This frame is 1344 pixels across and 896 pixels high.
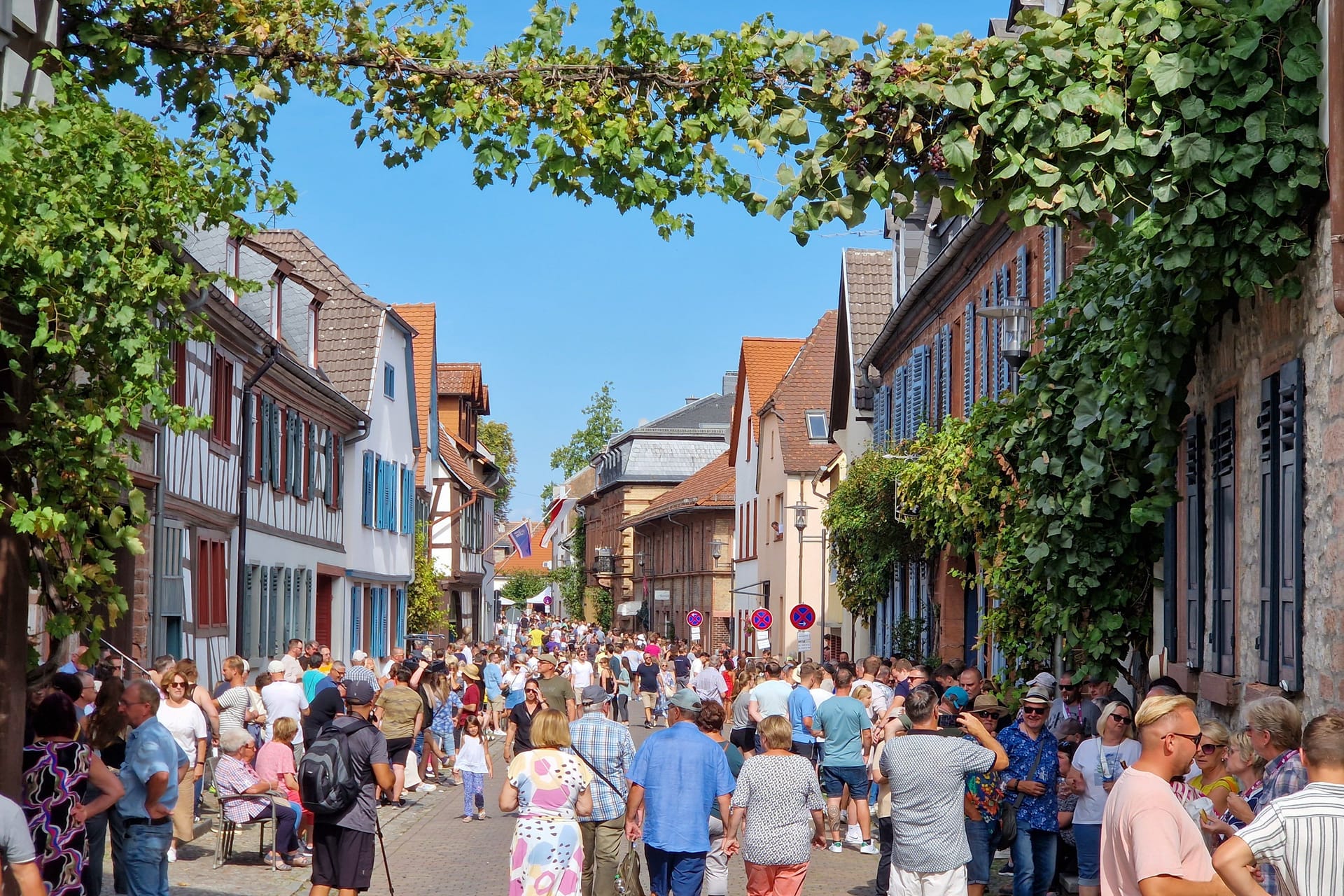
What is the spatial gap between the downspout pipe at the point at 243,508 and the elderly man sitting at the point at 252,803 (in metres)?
10.8

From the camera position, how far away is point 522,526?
60688 mm

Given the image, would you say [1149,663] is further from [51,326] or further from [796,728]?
[51,326]

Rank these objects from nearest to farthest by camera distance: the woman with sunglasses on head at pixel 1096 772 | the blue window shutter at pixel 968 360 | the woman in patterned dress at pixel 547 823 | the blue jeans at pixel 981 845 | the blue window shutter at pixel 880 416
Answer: the woman in patterned dress at pixel 547 823, the woman with sunglasses on head at pixel 1096 772, the blue jeans at pixel 981 845, the blue window shutter at pixel 968 360, the blue window shutter at pixel 880 416

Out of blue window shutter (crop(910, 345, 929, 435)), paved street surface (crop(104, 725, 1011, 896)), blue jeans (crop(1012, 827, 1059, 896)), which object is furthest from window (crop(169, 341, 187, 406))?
blue jeans (crop(1012, 827, 1059, 896))

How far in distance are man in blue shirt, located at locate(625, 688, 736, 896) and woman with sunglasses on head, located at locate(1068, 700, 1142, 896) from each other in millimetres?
2273

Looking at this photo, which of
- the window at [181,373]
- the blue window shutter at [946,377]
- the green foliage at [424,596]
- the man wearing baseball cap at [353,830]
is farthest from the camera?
the green foliage at [424,596]

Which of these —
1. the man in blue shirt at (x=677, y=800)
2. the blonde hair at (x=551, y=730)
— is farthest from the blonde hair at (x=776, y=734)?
the blonde hair at (x=551, y=730)

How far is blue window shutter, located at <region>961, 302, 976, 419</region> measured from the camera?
2408cm

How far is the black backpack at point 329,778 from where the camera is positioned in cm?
966

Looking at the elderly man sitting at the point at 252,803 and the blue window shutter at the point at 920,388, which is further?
the blue window shutter at the point at 920,388

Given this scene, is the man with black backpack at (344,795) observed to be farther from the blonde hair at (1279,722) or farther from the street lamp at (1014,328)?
the street lamp at (1014,328)

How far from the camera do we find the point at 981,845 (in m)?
10.9

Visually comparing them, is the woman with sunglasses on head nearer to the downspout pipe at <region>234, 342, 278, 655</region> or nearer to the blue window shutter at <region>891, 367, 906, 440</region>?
the downspout pipe at <region>234, 342, 278, 655</region>

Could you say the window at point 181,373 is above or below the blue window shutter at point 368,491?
above
